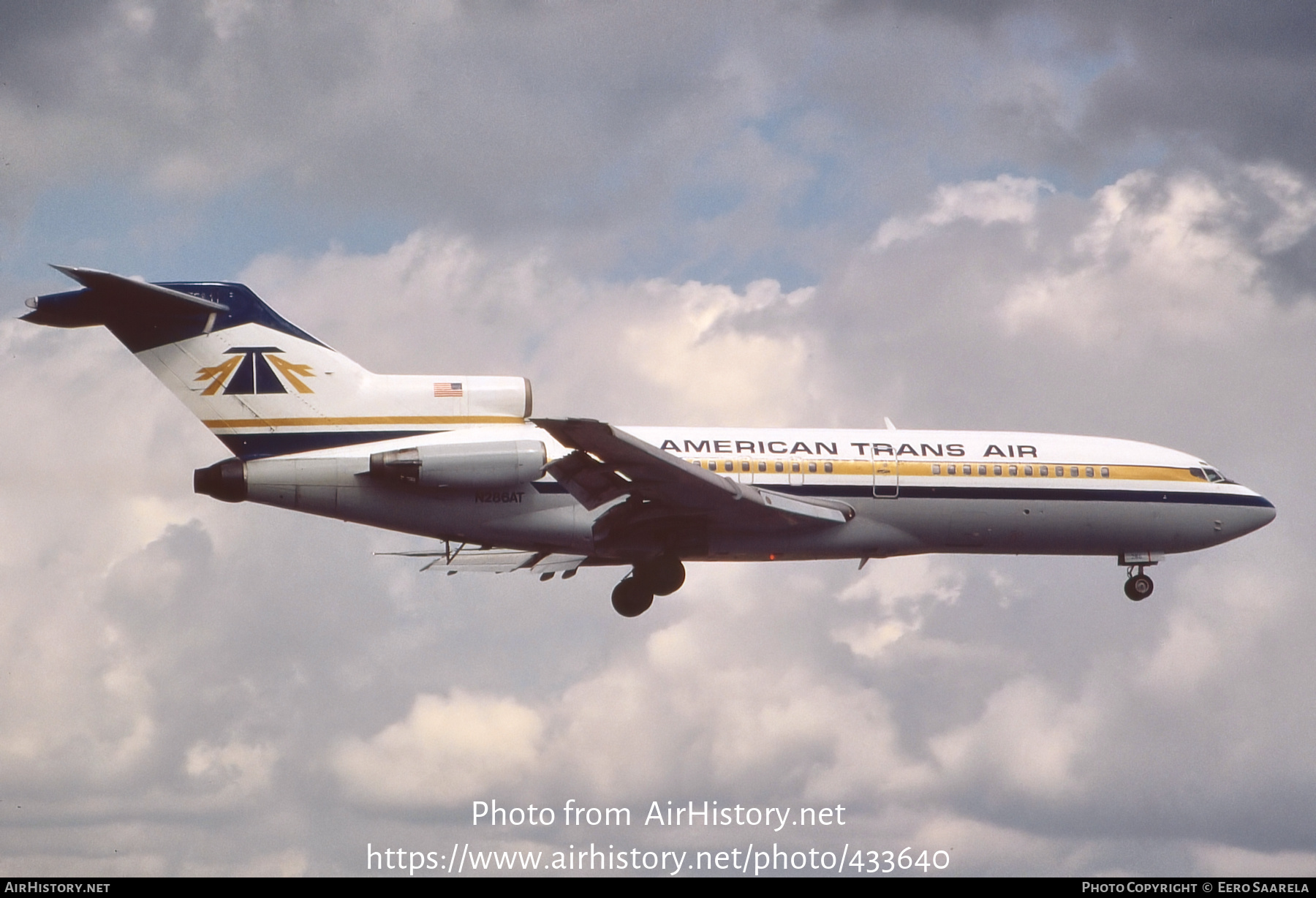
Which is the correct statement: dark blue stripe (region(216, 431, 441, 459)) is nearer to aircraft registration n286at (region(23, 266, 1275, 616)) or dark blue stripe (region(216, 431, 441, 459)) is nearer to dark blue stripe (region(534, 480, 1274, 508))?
aircraft registration n286at (region(23, 266, 1275, 616))

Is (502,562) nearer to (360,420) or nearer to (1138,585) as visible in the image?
(360,420)

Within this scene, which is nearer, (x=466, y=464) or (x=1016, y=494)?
(x=466, y=464)

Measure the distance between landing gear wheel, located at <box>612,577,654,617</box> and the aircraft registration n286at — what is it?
4cm

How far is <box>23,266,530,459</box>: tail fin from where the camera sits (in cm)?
3145

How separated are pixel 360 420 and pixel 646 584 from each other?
290 inches

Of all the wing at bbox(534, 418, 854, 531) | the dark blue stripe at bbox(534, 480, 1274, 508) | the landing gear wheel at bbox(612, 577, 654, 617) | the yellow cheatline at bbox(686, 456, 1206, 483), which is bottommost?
the landing gear wheel at bbox(612, 577, 654, 617)

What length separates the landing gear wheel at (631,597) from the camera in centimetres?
3438

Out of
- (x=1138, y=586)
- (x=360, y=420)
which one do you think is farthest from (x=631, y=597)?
(x=1138, y=586)

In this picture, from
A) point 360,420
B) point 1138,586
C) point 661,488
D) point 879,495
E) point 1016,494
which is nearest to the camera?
point 661,488

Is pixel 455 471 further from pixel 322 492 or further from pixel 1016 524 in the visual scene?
pixel 1016 524

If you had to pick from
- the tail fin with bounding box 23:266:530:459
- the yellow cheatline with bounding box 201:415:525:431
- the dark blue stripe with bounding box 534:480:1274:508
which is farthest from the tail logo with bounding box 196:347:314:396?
the dark blue stripe with bounding box 534:480:1274:508

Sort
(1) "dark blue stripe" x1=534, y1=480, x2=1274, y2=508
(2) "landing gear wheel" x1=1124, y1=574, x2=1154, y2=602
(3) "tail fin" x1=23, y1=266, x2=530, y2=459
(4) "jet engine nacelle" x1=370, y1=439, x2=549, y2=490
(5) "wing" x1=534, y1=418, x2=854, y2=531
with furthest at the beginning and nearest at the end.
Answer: (2) "landing gear wheel" x1=1124, y1=574, x2=1154, y2=602, (1) "dark blue stripe" x1=534, y1=480, x2=1274, y2=508, (3) "tail fin" x1=23, y1=266, x2=530, y2=459, (4) "jet engine nacelle" x1=370, y1=439, x2=549, y2=490, (5) "wing" x1=534, y1=418, x2=854, y2=531

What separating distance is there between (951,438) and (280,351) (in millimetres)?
15135

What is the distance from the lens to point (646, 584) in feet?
112
